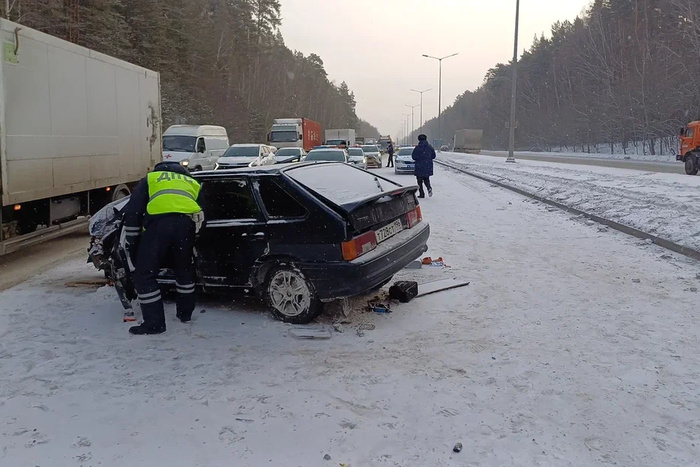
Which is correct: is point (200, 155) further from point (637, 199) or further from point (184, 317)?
point (184, 317)

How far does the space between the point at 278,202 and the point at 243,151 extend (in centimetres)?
1809

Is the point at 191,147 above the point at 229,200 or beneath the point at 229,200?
above

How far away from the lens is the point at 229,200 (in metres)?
5.61

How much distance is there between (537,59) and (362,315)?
99397 mm

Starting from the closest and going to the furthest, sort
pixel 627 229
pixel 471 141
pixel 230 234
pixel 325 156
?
pixel 230 234 → pixel 627 229 → pixel 325 156 → pixel 471 141

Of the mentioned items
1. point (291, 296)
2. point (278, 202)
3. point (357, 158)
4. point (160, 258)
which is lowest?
point (291, 296)

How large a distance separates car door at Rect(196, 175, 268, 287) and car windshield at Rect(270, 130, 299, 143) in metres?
31.7

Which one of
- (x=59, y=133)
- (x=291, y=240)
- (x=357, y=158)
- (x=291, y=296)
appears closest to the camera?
(x=291, y=240)

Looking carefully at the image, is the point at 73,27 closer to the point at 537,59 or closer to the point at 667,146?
the point at 667,146

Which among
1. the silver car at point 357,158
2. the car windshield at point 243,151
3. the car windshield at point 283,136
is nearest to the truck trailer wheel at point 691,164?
the silver car at point 357,158

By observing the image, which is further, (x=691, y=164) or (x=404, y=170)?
(x=404, y=170)

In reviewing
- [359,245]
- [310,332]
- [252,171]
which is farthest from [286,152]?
[310,332]

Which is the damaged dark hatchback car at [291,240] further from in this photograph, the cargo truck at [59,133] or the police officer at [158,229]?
the cargo truck at [59,133]

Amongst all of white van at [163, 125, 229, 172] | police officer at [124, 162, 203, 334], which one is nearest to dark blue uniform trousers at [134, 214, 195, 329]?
police officer at [124, 162, 203, 334]
